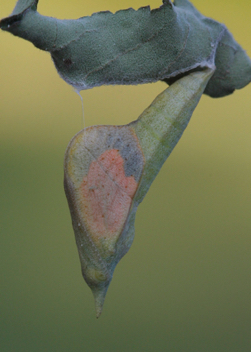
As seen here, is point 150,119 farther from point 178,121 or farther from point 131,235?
point 131,235

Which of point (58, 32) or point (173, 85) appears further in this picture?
point (173, 85)

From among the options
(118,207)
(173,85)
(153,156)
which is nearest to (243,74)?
(173,85)

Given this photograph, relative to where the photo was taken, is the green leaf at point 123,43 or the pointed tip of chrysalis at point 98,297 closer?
the green leaf at point 123,43

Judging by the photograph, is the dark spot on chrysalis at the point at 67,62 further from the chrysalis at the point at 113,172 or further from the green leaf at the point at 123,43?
the chrysalis at the point at 113,172

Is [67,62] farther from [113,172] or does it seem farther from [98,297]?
[98,297]

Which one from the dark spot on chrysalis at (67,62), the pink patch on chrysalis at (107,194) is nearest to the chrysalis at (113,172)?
the pink patch on chrysalis at (107,194)

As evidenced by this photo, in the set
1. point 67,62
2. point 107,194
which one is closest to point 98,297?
point 107,194
